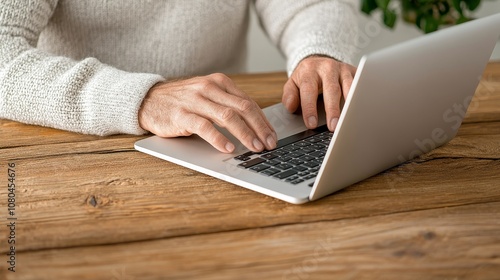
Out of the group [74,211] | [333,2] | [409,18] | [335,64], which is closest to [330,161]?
[74,211]

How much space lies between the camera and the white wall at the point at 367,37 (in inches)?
106

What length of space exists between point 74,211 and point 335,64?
57 cm

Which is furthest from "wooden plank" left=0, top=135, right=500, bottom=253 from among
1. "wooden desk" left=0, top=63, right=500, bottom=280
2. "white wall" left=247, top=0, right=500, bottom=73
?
"white wall" left=247, top=0, right=500, bottom=73

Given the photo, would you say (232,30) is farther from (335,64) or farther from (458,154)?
(458,154)

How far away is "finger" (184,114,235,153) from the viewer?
89 centimetres

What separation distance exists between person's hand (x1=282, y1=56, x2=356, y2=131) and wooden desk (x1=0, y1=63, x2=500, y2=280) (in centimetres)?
18

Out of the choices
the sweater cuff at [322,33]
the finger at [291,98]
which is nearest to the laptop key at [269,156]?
the finger at [291,98]

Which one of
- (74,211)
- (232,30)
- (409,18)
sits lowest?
(409,18)

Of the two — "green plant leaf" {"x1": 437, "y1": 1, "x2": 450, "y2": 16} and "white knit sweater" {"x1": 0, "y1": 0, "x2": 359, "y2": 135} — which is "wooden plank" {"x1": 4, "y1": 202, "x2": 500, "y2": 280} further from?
"green plant leaf" {"x1": 437, "y1": 1, "x2": 450, "y2": 16}

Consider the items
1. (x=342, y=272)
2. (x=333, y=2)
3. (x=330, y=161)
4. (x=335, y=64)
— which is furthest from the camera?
(x=333, y=2)

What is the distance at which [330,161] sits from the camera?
714 millimetres

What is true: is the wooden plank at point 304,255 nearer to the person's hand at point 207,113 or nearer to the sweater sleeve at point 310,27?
the person's hand at point 207,113

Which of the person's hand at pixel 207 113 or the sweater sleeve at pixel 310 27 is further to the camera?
the sweater sleeve at pixel 310 27

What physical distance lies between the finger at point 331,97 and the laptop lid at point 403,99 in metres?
0.14
